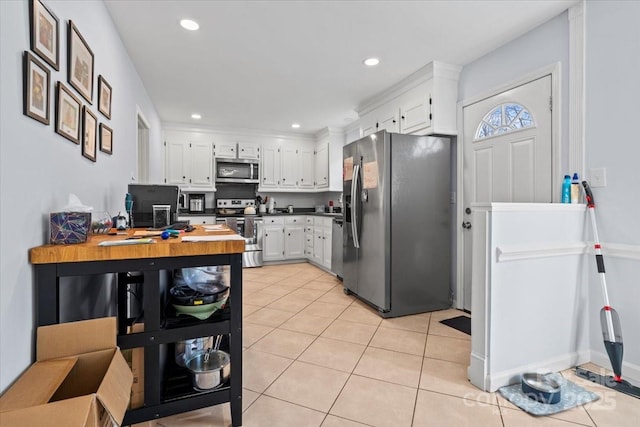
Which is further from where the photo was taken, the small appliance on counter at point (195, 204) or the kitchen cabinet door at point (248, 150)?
the kitchen cabinet door at point (248, 150)

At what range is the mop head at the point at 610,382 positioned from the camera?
175 cm

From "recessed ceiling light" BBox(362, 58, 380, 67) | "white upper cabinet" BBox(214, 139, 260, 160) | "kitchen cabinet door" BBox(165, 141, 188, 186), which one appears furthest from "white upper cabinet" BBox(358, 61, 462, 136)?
"kitchen cabinet door" BBox(165, 141, 188, 186)

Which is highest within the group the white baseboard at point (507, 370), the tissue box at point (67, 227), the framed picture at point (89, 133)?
the framed picture at point (89, 133)

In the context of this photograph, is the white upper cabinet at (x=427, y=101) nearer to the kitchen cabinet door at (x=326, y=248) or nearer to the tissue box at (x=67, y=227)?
the kitchen cabinet door at (x=326, y=248)

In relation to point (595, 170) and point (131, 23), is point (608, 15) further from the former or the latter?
point (131, 23)

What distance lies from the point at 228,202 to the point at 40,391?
16.4 ft

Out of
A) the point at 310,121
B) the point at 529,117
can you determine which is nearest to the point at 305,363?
the point at 529,117

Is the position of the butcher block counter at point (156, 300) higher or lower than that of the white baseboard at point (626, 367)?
higher

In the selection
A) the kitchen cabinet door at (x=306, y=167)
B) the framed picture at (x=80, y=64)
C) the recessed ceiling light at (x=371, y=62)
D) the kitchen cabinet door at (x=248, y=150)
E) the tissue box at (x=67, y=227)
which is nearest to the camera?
the tissue box at (x=67, y=227)

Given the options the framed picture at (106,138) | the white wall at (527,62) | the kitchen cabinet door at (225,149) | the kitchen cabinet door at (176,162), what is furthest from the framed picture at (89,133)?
the kitchen cabinet door at (225,149)

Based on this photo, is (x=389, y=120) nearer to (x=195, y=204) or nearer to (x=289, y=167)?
(x=289, y=167)

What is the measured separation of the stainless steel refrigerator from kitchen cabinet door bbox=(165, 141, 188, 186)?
3.36 meters

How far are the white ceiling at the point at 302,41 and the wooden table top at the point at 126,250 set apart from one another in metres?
1.79

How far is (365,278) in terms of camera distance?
3.27 metres
